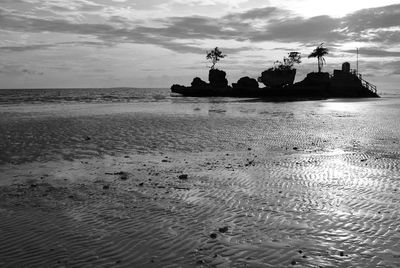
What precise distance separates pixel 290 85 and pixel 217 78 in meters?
25.1

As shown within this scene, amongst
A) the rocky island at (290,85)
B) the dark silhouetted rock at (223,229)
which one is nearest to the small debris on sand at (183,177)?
the dark silhouetted rock at (223,229)

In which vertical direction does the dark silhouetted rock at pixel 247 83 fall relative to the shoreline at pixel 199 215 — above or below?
above

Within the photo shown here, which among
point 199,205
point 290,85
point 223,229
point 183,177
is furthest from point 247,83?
point 223,229

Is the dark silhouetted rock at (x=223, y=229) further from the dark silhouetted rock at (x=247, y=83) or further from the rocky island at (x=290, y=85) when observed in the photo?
the dark silhouetted rock at (x=247, y=83)

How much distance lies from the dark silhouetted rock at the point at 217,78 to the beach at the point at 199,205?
330ft

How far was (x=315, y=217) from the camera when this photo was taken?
927 centimetres

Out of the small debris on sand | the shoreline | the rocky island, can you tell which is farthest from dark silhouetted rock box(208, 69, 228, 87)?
the small debris on sand

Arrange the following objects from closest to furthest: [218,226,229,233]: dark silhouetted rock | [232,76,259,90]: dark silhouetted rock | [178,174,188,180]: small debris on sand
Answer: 1. [218,226,229,233]: dark silhouetted rock
2. [178,174,188,180]: small debris on sand
3. [232,76,259,90]: dark silhouetted rock

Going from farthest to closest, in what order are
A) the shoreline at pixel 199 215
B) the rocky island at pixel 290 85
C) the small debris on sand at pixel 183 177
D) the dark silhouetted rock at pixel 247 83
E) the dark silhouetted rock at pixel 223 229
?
the dark silhouetted rock at pixel 247 83 < the rocky island at pixel 290 85 < the small debris on sand at pixel 183 177 < the dark silhouetted rock at pixel 223 229 < the shoreline at pixel 199 215

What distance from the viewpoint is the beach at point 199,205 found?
7312 mm

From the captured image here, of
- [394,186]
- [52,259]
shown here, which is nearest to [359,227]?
[394,186]

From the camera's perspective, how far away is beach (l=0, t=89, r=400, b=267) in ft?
24.0

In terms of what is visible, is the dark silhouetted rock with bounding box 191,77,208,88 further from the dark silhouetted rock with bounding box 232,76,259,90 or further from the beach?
the beach

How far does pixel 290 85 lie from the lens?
348ft
